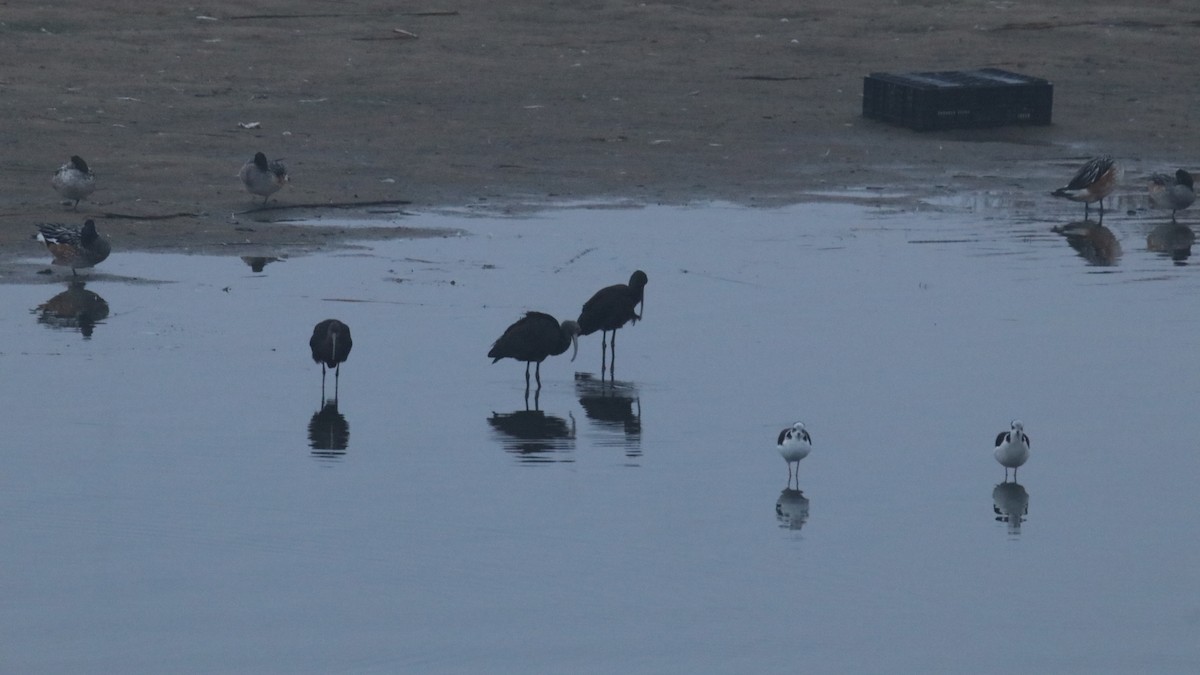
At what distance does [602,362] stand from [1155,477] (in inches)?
188

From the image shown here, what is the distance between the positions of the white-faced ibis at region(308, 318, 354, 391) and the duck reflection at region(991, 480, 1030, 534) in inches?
188

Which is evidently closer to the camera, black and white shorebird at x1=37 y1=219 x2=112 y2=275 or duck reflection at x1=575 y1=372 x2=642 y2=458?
duck reflection at x1=575 y1=372 x2=642 y2=458

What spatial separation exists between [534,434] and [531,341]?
1339 millimetres

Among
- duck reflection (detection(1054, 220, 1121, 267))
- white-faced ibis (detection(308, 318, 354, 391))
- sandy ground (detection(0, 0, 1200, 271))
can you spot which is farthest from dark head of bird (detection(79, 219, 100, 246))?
duck reflection (detection(1054, 220, 1121, 267))

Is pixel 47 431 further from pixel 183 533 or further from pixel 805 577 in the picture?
pixel 805 577

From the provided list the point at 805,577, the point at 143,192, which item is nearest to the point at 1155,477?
the point at 805,577

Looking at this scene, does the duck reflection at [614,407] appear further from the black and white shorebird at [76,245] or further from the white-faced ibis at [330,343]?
the black and white shorebird at [76,245]

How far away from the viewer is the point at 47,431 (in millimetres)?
13008

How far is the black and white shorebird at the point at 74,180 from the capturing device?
20.4 metres

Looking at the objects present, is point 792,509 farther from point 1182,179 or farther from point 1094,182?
point 1182,179

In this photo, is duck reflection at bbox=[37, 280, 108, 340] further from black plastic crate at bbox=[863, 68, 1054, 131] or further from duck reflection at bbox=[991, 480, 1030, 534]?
black plastic crate at bbox=[863, 68, 1054, 131]

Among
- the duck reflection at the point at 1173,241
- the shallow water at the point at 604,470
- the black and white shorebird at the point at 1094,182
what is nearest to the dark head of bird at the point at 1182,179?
the duck reflection at the point at 1173,241

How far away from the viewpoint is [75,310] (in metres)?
16.7

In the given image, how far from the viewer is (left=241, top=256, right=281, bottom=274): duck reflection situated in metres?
18.6
